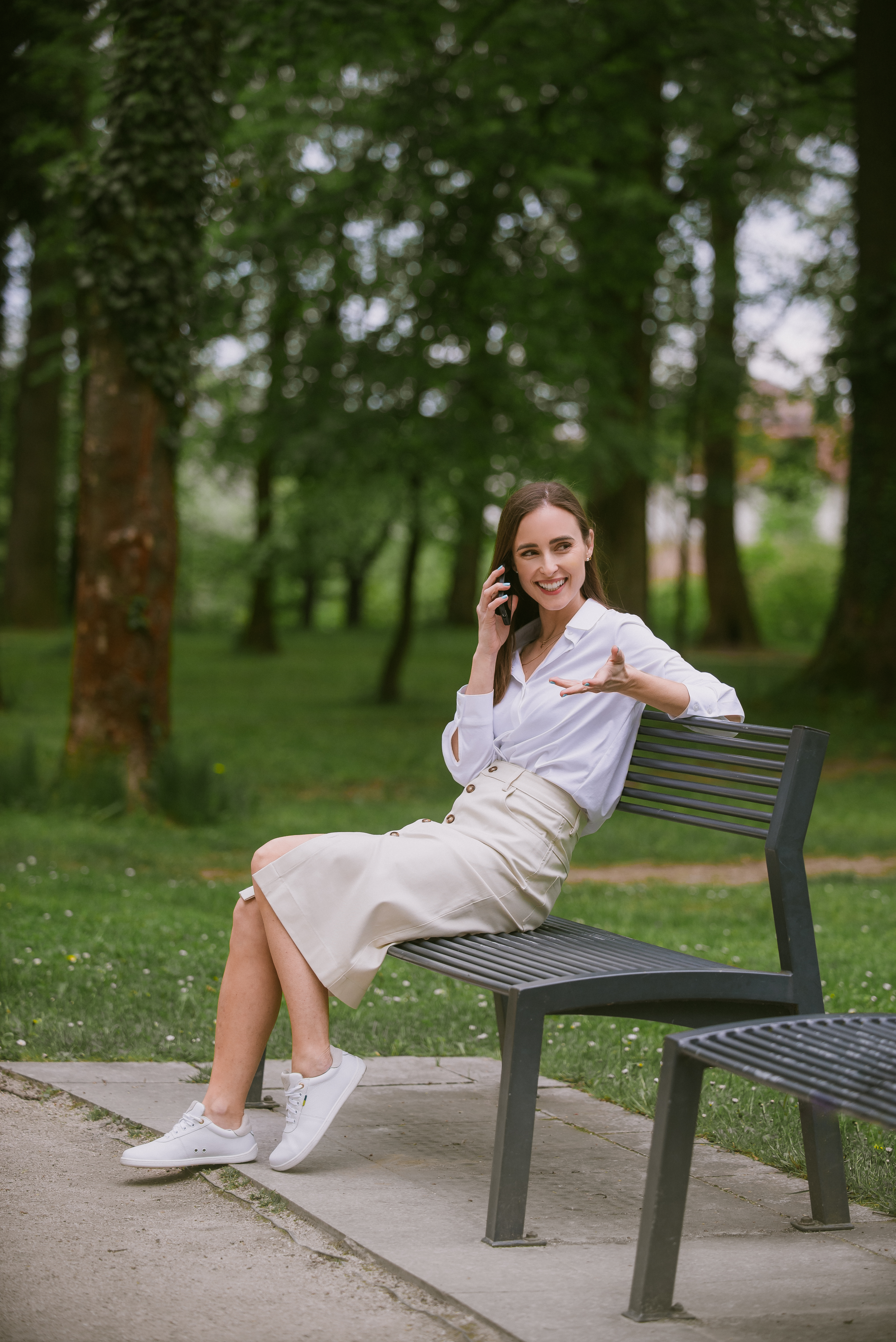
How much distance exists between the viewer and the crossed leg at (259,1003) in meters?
3.34

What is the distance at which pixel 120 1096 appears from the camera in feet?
13.0

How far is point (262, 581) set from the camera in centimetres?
2870

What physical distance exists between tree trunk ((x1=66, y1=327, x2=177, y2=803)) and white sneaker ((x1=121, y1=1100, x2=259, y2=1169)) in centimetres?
642

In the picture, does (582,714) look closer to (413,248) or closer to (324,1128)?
(324,1128)

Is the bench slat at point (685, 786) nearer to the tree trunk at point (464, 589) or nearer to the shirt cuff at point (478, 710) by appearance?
the shirt cuff at point (478, 710)

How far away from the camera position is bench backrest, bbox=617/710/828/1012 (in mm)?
3244

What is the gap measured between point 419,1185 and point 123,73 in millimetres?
7728

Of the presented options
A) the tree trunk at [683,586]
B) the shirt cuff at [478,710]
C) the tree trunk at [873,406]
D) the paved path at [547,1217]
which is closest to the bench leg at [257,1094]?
the paved path at [547,1217]

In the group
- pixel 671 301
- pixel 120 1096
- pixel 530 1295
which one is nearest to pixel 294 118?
pixel 671 301

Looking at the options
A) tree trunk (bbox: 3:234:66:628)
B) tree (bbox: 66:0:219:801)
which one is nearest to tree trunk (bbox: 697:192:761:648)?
tree trunk (bbox: 3:234:66:628)

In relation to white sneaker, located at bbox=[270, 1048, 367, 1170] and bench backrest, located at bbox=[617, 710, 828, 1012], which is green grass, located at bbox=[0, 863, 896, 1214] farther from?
white sneaker, located at bbox=[270, 1048, 367, 1170]

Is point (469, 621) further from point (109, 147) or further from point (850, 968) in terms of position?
point (850, 968)

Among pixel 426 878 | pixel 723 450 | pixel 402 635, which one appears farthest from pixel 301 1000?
pixel 723 450

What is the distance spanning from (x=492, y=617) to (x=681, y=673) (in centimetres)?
49
